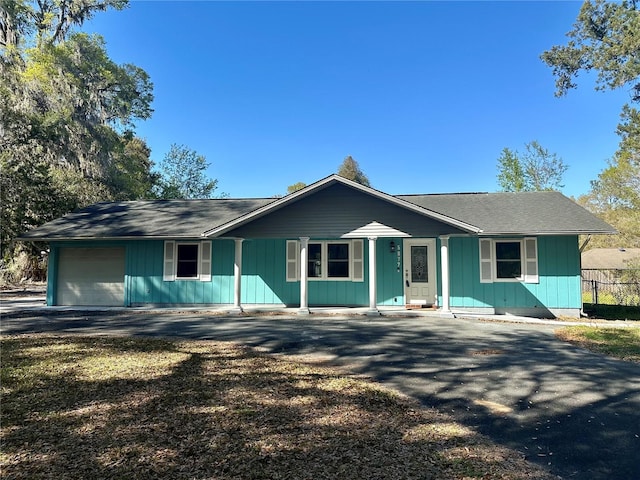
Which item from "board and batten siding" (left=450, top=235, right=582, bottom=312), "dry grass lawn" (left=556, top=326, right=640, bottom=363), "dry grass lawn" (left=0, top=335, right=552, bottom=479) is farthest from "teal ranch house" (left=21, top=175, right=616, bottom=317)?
"dry grass lawn" (left=0, top=335, right=552, bottom=479)

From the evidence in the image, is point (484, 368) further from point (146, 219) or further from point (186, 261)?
point (146, 219)

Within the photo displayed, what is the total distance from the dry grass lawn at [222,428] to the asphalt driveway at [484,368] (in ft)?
1.61

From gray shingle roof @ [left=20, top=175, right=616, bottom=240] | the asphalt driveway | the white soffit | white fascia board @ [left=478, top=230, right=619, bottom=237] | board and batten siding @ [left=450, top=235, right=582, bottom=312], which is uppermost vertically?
gray shingle roof @ [left=20, top=175, right=616, bottom=240]

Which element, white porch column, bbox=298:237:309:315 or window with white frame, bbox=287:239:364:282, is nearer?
white porch column, bbox=298:237:309:315

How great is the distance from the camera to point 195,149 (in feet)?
125

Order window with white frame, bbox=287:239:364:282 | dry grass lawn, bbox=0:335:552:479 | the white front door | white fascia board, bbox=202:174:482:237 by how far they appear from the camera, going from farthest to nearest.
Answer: window with white frame, bbox=287:239:364:282 < the white front door < white fascia board, bbox=202:174:482:237 < dry grass lawn, bbox=0:335:552:479

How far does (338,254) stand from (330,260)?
365 millimetres

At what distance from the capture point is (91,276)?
560 inches

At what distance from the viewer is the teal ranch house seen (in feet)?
39.7

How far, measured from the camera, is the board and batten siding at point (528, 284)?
12023 millimetres

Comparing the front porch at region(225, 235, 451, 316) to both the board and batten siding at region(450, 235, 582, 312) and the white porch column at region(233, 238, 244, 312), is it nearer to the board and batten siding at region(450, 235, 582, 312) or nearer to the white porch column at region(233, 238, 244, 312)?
the white porch column at region(233, 238, 244, 312)

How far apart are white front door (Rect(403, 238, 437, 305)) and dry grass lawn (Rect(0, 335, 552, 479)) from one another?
7790 millimetres

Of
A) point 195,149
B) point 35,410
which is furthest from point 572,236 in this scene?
point 195,149

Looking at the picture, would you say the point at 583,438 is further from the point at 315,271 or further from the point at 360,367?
the point at 315,271
